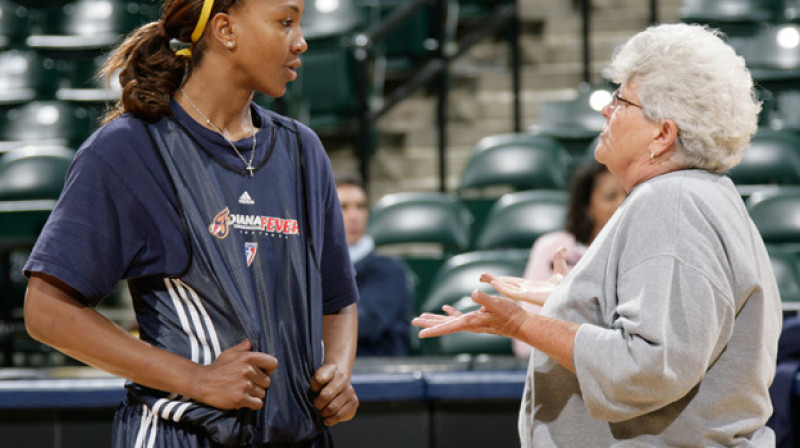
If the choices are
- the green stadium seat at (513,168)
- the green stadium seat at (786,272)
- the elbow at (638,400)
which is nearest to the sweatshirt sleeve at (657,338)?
the elbow at (638,400)

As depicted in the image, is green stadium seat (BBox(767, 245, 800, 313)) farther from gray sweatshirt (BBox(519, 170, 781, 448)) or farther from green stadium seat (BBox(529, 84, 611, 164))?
gray sweatshirt (BBox(519, 170, 781, 448))

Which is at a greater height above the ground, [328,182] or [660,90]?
[660,90]

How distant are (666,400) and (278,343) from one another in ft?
2.02

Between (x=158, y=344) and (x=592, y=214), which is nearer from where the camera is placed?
(x=158, y=344)

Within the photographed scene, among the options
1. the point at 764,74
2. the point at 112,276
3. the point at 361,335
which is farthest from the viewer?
the point at 764,74

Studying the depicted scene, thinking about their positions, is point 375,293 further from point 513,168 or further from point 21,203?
point 21,203

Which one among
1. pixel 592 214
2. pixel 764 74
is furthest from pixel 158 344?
pixel 764 74

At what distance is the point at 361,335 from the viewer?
394 cm

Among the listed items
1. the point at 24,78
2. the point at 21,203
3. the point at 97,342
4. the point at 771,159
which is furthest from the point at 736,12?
the point at 97,342

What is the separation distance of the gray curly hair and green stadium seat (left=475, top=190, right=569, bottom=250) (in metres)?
3.03

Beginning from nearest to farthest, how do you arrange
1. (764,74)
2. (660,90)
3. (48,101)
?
(660,90) < (764,74) < (48,101)

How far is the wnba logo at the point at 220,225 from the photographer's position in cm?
151

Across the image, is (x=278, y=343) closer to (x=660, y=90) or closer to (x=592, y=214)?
(x=660, y=90)

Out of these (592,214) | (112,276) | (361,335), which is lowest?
(361,335)
